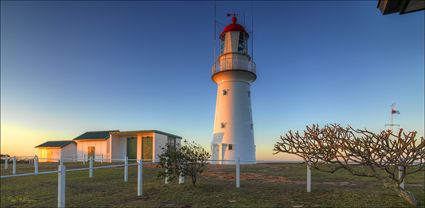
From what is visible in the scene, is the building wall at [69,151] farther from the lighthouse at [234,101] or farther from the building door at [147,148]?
the lighthouse at [234,101]

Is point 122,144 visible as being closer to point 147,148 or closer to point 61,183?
point 147,148

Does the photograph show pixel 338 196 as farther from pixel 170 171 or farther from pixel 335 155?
pixel 170 171

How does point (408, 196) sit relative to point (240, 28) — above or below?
below

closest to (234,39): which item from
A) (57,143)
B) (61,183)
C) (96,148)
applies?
(96,148)

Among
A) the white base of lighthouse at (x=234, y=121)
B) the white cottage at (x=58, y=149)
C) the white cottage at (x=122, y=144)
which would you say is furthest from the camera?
the white cottage at (x=58, y=149)

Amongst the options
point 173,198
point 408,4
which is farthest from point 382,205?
point 173,198

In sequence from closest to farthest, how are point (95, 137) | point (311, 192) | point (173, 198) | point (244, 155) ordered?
point (173, 198) < point (311, 192) < point (244, 155) < point (95, 137)

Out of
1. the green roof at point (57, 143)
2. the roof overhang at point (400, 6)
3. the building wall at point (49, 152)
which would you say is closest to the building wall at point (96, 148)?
the green roof at point (57, 143)

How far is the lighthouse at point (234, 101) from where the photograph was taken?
20.6 metres

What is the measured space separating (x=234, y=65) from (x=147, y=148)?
11.2m

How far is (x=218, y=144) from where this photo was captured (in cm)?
2088

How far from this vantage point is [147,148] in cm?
2306

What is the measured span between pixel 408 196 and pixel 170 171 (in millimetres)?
7112

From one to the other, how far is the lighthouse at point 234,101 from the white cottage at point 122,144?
16.4 ft
